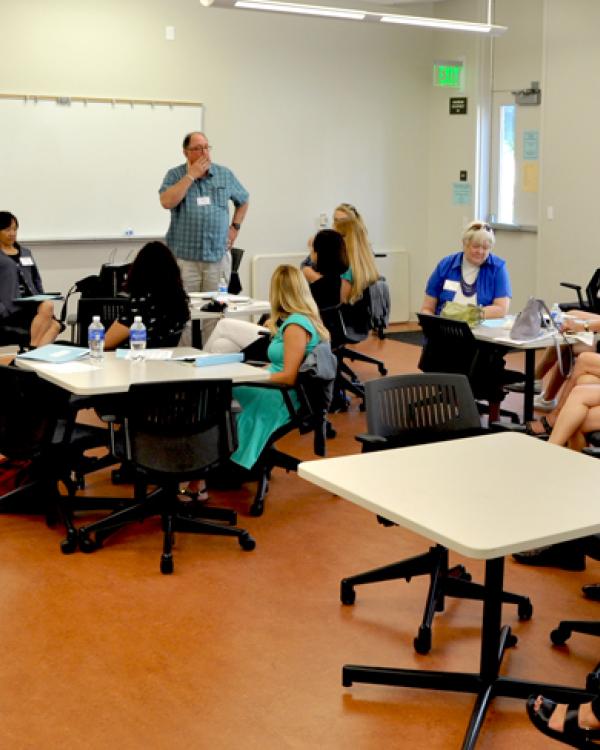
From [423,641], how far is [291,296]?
82.8 inches

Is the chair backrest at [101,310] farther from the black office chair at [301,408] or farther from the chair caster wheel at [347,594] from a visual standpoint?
the chair caster wheel at [347,594]

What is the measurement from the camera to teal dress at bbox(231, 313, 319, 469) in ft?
17.5

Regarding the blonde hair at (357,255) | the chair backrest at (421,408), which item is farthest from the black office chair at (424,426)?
the blonde hair at (357,255)

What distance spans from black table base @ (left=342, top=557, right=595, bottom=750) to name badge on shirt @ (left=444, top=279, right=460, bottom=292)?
138 inches

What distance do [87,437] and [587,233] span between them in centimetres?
568

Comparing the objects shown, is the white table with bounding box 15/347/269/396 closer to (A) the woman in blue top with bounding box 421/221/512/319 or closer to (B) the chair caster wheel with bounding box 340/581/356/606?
(B) the chair caster wheel with bounding box 340/581/356/606

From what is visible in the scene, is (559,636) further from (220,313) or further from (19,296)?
(19,296)

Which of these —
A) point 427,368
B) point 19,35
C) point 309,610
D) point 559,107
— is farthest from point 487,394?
point 19,35

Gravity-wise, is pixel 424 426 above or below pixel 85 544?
above

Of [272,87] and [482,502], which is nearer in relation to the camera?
[482,502]

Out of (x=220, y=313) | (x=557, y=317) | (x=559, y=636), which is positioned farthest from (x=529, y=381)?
(x=559, y=636)

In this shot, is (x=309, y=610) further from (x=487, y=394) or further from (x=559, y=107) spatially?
(x=559, y=107)

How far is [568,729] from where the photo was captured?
278 cm

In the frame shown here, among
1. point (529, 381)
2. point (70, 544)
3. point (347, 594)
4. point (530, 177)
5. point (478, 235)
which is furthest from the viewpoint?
point (530, 177)
